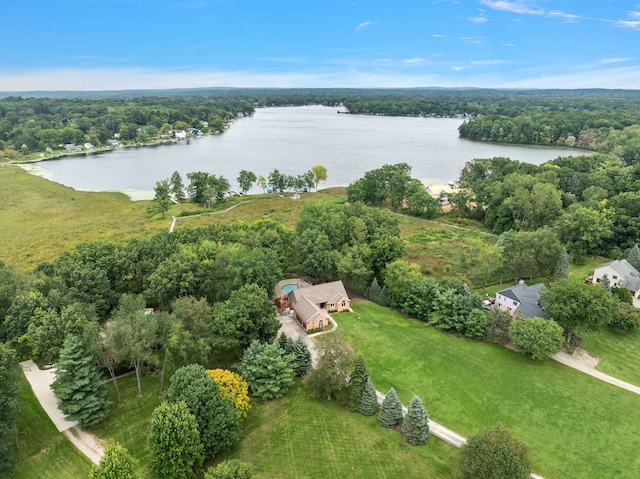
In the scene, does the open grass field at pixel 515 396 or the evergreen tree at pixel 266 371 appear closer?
the open grass field at pixel 515 396

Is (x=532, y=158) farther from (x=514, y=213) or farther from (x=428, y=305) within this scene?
(x=428, y=305)

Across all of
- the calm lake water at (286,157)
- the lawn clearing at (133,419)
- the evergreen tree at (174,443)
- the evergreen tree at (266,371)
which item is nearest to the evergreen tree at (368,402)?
the evergreen tree at (266,371)

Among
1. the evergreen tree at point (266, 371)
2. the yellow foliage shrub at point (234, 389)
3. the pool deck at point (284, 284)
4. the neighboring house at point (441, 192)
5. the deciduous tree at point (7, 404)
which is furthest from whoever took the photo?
the neighboring house at point (441, 192)

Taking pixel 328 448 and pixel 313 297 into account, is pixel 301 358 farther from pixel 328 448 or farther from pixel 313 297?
pixel 313 297

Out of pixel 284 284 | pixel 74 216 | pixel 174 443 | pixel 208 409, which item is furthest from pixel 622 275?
pixel 74 216

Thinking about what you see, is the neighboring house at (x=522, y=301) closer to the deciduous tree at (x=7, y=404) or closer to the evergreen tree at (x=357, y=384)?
the evergreen tree at (x=357, y=384)

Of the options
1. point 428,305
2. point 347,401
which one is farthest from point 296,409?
point 428,305
